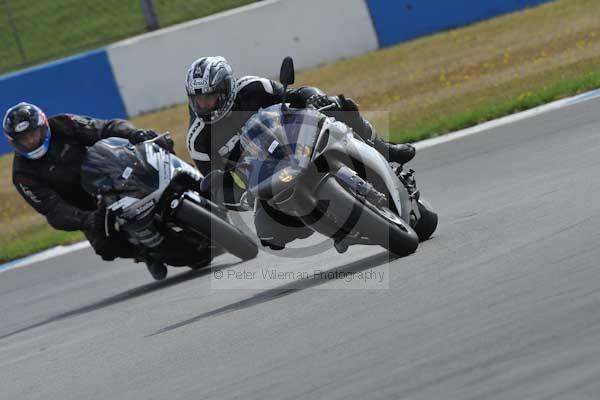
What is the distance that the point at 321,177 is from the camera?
6734 mm

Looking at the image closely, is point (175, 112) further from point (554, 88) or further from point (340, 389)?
point (340, 389)

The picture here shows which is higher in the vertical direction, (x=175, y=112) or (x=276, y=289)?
(x=276, y=289)

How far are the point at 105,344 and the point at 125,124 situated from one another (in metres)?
2.95

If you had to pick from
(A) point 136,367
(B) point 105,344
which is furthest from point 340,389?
(B) point 105,344

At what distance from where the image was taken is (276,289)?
7527 millimetres

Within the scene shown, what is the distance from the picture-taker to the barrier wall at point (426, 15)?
63.0 feet

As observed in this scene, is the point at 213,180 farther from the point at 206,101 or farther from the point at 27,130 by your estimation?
the point at 27,130

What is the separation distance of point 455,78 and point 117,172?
8566 mm

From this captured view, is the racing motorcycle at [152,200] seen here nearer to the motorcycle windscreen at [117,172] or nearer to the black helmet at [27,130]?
the motorcycle windscreen at [117,172]

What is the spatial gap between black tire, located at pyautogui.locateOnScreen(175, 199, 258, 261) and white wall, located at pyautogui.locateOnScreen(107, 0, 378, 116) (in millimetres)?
10194

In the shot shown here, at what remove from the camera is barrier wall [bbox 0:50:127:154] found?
18.6 meters

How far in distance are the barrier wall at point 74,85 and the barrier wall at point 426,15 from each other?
409cm

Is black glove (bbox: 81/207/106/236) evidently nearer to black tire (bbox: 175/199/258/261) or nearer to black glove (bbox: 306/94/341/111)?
black tire (bbox: 175/199/258/261)

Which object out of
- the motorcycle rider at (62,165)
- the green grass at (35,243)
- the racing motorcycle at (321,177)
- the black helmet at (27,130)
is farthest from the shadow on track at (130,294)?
the green grass at (35,243)
